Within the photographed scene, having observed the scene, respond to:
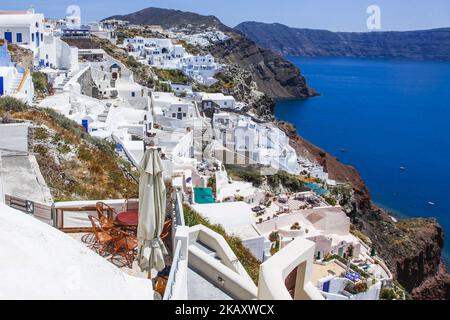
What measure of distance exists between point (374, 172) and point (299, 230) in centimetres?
3163

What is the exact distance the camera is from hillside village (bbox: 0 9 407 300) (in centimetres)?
514

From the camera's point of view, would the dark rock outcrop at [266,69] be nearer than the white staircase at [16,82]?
No

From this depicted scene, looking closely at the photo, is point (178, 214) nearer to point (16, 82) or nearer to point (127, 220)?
point (127, 220)

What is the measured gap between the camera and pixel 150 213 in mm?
5203

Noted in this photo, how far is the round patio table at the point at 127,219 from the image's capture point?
623 cm

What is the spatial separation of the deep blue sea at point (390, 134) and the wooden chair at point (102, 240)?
32419 millimetres

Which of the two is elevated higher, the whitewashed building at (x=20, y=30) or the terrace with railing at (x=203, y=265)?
the whitewashed building at (x=20, y=30)

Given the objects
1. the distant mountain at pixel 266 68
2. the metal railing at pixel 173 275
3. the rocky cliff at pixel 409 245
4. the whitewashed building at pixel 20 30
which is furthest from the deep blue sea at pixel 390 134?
the metal railing at pixel 173 275

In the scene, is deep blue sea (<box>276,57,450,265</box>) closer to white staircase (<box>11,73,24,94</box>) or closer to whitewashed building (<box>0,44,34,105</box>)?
whitewashed building (<box>0,44,34,105</box>)

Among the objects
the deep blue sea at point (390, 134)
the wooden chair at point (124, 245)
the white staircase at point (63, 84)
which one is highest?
the white staircase at point (63, 84)

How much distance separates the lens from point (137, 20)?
186m

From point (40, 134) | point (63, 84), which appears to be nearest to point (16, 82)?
point (63, 84)

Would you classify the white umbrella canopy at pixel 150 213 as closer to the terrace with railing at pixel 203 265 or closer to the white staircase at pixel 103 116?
the terrace with railing at pixel 203 265

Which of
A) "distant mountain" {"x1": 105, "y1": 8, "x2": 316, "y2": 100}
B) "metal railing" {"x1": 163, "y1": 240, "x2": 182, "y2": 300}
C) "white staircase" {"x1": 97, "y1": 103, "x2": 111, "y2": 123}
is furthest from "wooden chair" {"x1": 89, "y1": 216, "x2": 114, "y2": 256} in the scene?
"distant mountain" {"x1": 105, "y1": 8, "x2": 316, "y2": 100}
